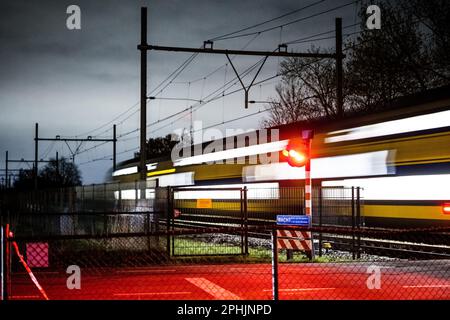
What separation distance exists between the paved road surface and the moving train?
4.97 ft

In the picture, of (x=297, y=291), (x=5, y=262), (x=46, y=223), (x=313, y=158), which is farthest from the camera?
(x=46, y=223)

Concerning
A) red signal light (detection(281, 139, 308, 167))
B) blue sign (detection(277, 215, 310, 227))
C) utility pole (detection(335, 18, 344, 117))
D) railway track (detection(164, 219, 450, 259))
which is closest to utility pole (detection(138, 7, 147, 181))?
railway track (detection(164, 219, 450, 259))

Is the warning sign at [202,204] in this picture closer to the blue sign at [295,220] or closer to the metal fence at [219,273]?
the metal fence at [219,273]

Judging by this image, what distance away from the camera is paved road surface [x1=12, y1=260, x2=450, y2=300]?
1060cm

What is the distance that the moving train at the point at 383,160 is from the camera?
14203 millimetres

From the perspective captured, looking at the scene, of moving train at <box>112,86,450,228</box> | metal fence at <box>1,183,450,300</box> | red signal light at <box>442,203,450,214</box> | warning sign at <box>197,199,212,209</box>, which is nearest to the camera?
metal fence at <box>1,183,450,300</box>

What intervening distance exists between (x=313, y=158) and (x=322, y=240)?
2556 mm

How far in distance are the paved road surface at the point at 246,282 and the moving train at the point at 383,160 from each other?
4.97 ft

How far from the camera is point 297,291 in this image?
35.7 feet

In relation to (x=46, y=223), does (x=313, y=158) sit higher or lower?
higher

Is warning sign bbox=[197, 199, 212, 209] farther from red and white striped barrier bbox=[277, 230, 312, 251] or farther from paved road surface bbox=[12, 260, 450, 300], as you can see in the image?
red and white striped barrier bbox=[277, 230, 312, 251]

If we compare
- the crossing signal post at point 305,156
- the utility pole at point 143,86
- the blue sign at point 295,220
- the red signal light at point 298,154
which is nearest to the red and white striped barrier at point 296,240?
the blue sign at point 295,220
